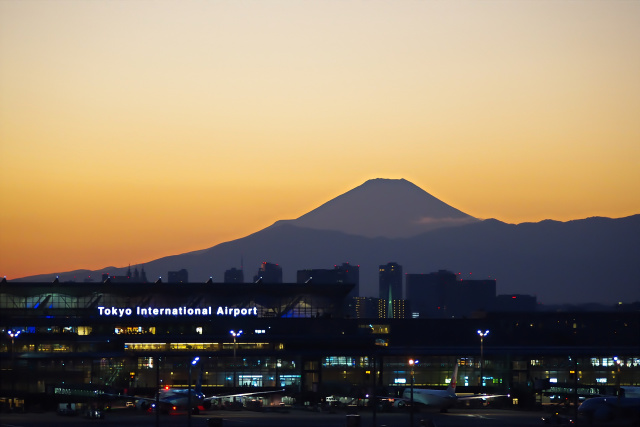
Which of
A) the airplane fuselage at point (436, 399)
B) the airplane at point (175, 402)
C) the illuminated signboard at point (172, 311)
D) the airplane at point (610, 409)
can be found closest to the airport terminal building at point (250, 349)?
the illuminated signboard at point (172, 311)

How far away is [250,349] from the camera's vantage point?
17112 centimetres

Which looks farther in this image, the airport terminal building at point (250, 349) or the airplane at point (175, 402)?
the airport terminal building at point (250, 349)

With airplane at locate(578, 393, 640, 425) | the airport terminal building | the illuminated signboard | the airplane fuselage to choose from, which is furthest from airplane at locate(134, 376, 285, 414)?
the illuminated signboard

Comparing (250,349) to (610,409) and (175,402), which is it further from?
(610,409)

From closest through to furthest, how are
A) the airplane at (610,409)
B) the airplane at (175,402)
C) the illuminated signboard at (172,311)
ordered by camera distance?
1. the airplane at (610,409)
2. the airplane at (175,402)
3. the illuminated signboard at (172,311)

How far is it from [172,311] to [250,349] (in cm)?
2554

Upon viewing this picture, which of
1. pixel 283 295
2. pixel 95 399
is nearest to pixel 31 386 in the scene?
pixel 95 399

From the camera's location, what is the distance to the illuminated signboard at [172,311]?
188625 millimetres

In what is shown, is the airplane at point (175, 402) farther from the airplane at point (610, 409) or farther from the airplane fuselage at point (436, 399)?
the airplane at point (610, 409)

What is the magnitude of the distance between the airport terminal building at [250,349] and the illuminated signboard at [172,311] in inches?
8.2

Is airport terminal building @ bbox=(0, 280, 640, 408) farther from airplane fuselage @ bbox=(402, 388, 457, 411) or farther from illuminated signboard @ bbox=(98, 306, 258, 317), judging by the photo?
airplane fuselage @ bbox=(402, 388, 457, 411)

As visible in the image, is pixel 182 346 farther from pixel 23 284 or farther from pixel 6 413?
pixel 6 413

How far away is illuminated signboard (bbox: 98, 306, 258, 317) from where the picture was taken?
619ft

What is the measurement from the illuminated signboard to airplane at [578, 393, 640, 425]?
93702 millimetres
